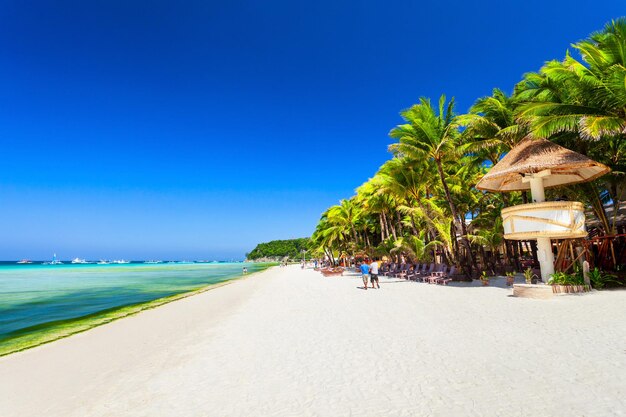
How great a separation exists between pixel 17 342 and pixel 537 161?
1750cm

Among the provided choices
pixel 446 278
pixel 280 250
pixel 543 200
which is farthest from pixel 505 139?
pixel 280 250

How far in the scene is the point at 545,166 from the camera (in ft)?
37.6

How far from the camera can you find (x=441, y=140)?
18.6m

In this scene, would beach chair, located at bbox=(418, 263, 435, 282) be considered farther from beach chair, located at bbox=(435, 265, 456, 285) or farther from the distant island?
the distant island

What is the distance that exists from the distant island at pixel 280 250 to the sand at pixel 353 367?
143888 millimetres

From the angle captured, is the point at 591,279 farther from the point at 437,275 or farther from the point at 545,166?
the point at 437,275

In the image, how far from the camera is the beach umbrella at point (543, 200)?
37.3 feet

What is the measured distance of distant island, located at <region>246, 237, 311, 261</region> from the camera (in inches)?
6329

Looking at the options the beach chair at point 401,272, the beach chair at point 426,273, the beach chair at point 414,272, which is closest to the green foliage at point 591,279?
the beach chair at point 426,273

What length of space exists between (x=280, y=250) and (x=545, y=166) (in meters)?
160

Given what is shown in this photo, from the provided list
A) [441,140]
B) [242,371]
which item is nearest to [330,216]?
[441,140]

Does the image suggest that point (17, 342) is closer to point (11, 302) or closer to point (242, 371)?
point (242, 371)

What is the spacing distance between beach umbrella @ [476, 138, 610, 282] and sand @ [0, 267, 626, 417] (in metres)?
2.26

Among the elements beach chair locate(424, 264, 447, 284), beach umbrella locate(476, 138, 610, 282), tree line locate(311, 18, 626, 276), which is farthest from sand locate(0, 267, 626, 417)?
beach chair locate(424, 264, 447, 284)
